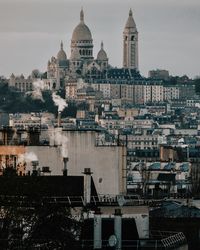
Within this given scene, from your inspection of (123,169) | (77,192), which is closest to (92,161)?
(123,169)

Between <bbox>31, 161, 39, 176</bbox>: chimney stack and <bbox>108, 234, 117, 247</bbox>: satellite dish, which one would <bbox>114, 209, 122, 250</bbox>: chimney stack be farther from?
<bbox>31, 161, 39, 176</bbox>: chimney stack

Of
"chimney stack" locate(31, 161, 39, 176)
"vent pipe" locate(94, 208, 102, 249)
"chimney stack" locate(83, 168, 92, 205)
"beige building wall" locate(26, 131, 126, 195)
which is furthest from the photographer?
"beige building wall" locate(26, 131, 126, 195)

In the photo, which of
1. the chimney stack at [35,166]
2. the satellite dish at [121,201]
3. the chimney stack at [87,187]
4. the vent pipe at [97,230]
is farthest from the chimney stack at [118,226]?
the chimney stack at [35,166]

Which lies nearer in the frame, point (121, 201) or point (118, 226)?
point (118, 226)

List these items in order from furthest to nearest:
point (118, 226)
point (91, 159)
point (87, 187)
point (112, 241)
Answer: point (91, 159) < point (87, 187) < point (118, 226) < point (112, 241)

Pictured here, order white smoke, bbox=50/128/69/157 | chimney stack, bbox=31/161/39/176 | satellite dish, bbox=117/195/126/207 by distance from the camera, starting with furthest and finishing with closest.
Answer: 1. white smoke, bbox=50/128/69/157
2. chimney stack, bbox=31/161/39/176
3. satellite dish, bbox=117/195/126/207

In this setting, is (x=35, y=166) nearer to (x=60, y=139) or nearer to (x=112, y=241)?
(x=60, y=139)

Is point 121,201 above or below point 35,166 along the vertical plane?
below

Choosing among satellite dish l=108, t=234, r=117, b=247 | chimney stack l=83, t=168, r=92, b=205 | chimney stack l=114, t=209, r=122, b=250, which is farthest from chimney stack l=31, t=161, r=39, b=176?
satellite dish l=108, t=234, r=117, b=247

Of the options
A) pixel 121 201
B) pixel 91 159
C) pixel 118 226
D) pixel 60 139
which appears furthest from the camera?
pixel 60 139

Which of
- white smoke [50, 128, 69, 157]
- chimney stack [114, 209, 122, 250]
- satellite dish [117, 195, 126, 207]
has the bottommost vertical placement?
chimney stack [114, 209, 122, 250]

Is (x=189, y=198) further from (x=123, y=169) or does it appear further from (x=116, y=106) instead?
(x=116, y=106)

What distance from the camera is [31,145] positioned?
28938mm

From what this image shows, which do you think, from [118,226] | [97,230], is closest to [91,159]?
[97,230]
